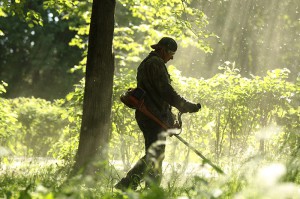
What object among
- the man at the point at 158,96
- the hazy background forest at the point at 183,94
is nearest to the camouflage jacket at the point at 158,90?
the man at the point at 158,96

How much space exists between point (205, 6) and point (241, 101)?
694 inches

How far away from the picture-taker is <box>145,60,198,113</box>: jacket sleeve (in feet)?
18.2

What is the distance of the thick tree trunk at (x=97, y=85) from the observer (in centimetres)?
657

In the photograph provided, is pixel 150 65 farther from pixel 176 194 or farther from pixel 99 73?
pixel 176 194

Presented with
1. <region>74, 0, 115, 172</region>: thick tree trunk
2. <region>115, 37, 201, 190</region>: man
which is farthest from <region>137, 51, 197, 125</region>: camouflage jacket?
<region>74, 0, 115, 172</region>: thick tree trunk

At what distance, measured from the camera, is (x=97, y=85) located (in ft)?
21.7

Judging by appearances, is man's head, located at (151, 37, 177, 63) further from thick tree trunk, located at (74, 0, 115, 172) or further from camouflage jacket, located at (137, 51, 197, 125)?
thick tree trunk, located at (74, 0, 115, 172)

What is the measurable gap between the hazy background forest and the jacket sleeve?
611 millimetres

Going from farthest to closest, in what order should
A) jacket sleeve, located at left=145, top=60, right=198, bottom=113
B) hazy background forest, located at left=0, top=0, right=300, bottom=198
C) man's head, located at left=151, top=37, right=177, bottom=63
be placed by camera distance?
man's head, located at left=151, top=37, right=177, bottom=63
jacket sleeve, located at left=145, top=60, right=198, bottom=113
hazy background forest, located at left=0, top=0, right=300, bottom=198

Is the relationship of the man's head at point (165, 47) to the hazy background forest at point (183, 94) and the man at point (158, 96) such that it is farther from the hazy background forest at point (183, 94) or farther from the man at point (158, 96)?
the hazy background forest at point (183, 94)

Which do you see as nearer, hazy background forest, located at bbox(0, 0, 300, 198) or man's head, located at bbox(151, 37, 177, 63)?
hazy background forest, located at bbox(0, 0, 300, 198)

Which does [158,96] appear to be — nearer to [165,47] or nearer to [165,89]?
[165,89]

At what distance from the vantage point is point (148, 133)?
567 cm

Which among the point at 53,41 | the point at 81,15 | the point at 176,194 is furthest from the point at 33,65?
the point at 176,194
